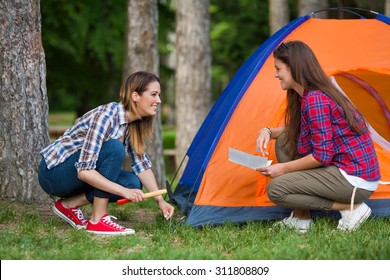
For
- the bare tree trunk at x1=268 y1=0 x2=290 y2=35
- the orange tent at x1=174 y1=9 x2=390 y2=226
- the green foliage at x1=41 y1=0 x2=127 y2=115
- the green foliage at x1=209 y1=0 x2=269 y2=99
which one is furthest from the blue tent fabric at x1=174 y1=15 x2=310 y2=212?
the green foliage at x1=209 y1=0 x2=269 y2=99

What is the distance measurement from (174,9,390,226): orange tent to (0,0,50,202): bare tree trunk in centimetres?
125

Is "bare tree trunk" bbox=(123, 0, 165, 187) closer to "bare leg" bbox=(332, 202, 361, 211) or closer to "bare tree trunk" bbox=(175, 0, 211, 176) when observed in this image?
"bare tree trunk" bbox=(175, 0, 211, 176)

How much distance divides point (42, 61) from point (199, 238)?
2013mm

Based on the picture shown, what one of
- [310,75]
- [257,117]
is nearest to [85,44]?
[257,117]

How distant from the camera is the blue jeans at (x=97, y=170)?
4500mm

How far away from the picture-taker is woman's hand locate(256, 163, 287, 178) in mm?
4703

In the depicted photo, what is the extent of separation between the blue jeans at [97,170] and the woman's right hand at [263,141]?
0.85m

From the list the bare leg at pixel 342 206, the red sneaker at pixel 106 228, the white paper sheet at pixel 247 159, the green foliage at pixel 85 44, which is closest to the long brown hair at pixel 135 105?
the red sneaker at pixel 106 228

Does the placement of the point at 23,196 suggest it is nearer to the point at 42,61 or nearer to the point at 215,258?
the point at 42,61

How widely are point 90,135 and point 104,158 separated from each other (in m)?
0.17

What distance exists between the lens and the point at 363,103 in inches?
242

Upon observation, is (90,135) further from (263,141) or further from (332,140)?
(332,140)

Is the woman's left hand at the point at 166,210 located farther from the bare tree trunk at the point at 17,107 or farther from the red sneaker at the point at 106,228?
the bare tree trunk at the point at 17,107
